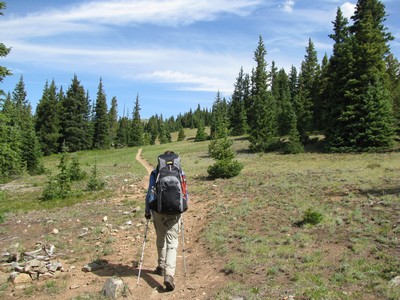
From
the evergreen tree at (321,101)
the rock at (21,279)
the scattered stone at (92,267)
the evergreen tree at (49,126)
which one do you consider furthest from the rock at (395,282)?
the evergreen tree at (49,126)

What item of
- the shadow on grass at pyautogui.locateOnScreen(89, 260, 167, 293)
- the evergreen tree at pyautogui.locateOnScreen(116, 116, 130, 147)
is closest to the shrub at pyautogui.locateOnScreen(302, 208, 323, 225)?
the shadow on grass at pyautogui.locateOnScreen(89, 260, 167, 293)

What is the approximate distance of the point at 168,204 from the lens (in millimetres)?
6574

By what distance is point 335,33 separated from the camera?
39594 millimetres

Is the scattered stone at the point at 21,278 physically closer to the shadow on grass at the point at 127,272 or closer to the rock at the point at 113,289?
the shadow on grass at the point at 127,272

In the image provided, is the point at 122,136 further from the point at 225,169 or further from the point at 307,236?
the point at 307,236

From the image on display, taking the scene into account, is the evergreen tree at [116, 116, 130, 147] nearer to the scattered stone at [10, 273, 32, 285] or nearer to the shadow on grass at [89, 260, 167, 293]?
the shadow on grass at [89, 260, 167, 293]

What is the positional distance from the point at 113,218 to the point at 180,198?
747cm

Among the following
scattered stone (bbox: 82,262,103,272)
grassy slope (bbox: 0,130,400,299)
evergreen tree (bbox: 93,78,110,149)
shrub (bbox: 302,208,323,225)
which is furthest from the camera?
evergreen tree (bbox: 93,78,110,149)

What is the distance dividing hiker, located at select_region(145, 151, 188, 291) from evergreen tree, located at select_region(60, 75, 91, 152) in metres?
64.7

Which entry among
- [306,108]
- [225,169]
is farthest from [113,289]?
[306,108]

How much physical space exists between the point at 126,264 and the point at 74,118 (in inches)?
2568

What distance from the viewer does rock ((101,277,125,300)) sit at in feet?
20.3

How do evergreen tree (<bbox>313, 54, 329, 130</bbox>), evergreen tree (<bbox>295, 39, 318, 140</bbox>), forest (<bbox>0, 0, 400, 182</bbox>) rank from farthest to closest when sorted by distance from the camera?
evergreen tree (<bbox>295, 39, 318, 140</bbox>) → evergreen tree (<bbox>313, 54, 329, 130</bbox>) → forest (<bbox>0, 0, 400, 182</bbox>)

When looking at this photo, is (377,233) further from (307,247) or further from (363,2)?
(363,2)
